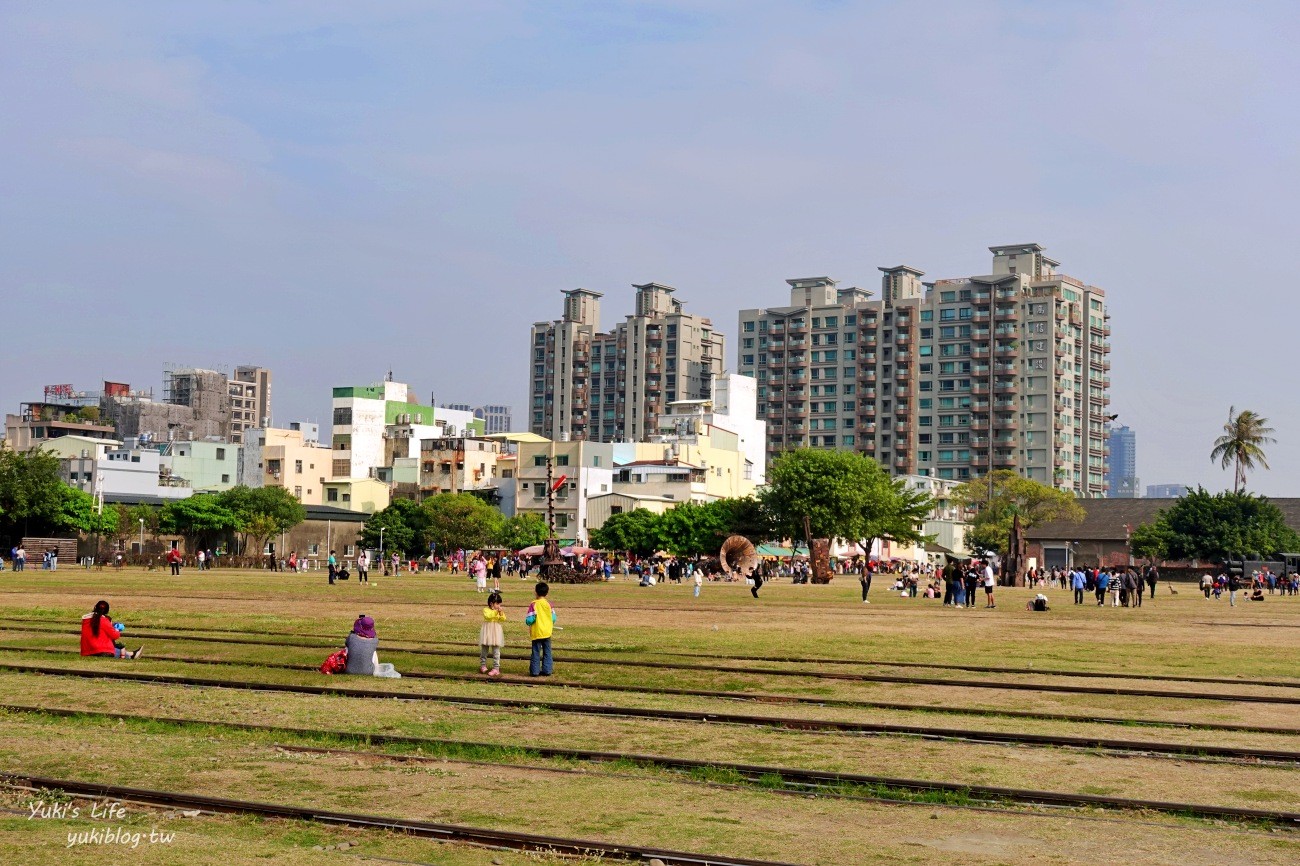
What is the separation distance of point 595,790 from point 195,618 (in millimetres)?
26673

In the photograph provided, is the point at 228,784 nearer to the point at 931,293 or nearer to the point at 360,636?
the point at 360,636

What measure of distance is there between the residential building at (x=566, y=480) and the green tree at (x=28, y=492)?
145 ft

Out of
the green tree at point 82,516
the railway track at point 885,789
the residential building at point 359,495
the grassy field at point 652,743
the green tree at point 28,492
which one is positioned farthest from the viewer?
the residential building at point 359,495

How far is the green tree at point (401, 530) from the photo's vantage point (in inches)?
4744

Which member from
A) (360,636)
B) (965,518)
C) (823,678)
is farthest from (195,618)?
(965,518)

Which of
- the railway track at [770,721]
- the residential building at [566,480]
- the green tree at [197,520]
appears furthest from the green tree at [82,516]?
the railway track at [770,721]

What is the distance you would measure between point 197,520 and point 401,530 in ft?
54.3

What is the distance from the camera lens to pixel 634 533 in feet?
374

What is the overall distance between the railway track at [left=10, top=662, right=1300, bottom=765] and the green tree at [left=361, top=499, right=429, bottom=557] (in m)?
98.9

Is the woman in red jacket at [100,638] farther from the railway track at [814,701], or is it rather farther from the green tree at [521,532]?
the green tree at [521,532]

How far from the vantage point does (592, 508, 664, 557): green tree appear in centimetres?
11319

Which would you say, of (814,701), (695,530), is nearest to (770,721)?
(814,701)

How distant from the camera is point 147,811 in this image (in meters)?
11.5

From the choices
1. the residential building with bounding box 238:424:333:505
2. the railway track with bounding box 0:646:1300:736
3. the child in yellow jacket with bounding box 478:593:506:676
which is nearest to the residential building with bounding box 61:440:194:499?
the residential building with bounding box 238:424:333:505
